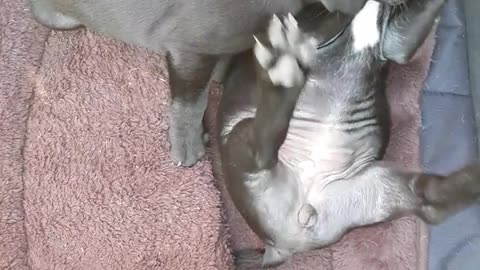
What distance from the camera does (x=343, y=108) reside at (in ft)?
6.14

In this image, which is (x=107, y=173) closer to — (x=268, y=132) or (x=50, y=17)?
(x=50, y=17)

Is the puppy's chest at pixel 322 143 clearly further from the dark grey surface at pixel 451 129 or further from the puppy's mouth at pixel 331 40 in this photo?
the dark grey surface at pixel 451 129

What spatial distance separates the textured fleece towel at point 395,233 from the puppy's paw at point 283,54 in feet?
1.89

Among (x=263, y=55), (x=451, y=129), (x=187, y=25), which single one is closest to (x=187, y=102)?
(x=187, y=25)

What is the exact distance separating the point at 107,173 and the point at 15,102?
0.28 metres

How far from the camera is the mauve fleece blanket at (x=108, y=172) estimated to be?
214cm

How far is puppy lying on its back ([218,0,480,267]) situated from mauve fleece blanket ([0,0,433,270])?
0.22 meters

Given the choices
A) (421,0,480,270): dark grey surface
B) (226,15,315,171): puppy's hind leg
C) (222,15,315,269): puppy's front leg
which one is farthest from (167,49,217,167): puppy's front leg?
(421,0,480,270): dark grey surface

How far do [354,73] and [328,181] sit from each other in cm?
23

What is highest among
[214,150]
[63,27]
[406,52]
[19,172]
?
[406,52]

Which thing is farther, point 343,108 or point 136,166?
point 136,166

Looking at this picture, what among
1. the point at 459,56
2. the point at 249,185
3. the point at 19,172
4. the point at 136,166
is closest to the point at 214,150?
the point at 136,166

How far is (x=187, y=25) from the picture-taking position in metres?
1.79

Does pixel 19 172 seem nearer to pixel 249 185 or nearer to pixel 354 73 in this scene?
pixel 249 185
